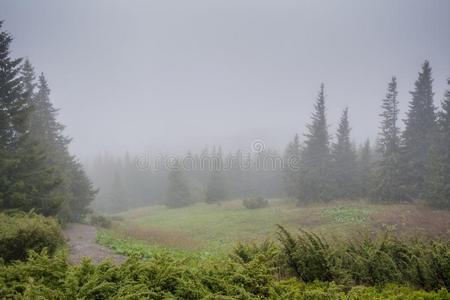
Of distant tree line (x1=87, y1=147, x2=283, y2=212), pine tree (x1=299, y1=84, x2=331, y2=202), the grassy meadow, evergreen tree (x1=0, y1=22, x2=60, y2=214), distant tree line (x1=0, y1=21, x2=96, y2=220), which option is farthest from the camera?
distant tree line (x1=87, y1=147, x2=283, y2=212)

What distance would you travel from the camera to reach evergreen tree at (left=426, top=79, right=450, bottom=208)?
24.4m

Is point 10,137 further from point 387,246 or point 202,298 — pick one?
point 387,246

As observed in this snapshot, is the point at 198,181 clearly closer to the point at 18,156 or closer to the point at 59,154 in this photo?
the point at 59,154

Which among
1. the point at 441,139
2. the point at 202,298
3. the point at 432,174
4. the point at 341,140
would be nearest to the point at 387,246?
the point at 202,298

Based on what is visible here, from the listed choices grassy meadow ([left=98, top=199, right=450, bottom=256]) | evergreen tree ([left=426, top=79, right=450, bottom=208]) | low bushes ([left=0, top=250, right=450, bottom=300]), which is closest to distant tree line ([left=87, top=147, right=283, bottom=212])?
grassy meadow ([left=98, top=199, right=450, bottom=256])

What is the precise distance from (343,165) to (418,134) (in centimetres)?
881

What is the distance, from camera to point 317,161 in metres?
36.0

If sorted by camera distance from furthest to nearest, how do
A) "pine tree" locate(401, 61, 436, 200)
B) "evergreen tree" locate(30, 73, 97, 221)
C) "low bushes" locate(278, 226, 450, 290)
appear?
"pine tree" locate(401, 61, 436, 200)
"evergreen tree" locate(30, 73, 97, 221)
"low bushes" locate(278, 226, 450, 290)

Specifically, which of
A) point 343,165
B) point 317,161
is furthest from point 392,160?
point 317,161

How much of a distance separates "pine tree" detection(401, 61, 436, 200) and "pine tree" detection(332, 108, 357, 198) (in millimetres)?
6266

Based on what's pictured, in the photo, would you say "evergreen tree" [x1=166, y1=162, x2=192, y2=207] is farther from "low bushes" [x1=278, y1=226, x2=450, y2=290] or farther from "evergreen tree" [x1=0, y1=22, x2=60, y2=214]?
"low bushes" [x1=278, y1=226, x2=450, y2=290]

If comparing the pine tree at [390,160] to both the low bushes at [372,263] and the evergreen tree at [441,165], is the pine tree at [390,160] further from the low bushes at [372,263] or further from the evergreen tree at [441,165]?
the low bushes at [372,263]

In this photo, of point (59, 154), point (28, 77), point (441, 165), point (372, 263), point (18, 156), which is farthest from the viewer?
point (59, 154)

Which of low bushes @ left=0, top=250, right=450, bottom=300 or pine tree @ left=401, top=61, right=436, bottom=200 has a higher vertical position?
pine tree @ left=401, top=61, right=436, bottom=200
